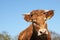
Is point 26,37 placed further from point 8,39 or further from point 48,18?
point 8,39

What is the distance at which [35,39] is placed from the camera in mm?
13453

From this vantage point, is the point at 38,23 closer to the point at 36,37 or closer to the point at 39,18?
the point at 39,18

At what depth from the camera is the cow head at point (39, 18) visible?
12.2m

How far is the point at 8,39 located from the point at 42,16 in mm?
27133

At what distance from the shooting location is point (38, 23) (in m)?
12.4

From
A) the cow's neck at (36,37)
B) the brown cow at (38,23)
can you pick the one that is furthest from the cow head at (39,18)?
the cow's neck at (36,37)

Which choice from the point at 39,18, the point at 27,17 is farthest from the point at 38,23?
the point at 27,17

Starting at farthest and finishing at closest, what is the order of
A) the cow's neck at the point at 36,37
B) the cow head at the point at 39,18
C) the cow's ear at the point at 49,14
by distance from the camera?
the cow's ear at the point at 49,14 < the cow's neck at the point at 36,37 < the cow head at the point at 39,18

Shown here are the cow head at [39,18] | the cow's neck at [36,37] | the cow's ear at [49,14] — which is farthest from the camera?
the cow's ear at [49,14]

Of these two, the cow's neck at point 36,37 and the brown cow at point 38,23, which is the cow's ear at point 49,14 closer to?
the brown cow at point 38,23

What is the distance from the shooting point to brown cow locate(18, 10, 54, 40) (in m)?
12.2

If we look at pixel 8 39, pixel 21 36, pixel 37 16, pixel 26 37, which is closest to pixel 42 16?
pixel 37 16

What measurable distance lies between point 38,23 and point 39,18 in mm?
258

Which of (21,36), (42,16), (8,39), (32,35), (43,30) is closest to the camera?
(43,30)
